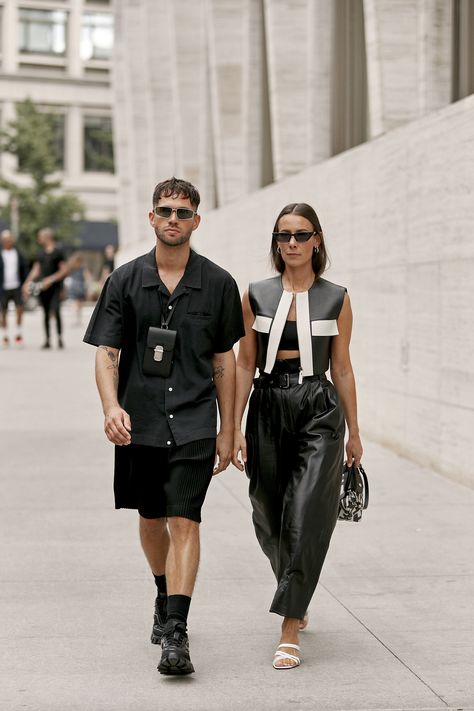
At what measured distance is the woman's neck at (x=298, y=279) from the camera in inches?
213

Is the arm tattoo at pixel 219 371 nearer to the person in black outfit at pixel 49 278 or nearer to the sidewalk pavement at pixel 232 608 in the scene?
the sidewalk pavement at pixel 232 608

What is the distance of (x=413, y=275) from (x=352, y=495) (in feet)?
16.3

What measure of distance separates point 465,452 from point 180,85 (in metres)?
18.7

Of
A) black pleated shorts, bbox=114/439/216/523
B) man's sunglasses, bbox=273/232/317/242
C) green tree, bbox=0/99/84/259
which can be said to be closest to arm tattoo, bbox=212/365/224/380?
black pleated shorts, bbox=114/439/216/523

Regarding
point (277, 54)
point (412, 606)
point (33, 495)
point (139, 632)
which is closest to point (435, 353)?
point (33, 495)

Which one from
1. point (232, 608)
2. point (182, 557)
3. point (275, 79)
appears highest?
point (275, 79)

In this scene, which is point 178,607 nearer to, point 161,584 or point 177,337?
point 161,584

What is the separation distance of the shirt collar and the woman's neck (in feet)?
1.30

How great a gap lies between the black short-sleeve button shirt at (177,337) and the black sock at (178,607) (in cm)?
58

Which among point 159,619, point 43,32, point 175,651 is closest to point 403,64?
point 159,619

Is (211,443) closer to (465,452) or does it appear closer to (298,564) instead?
(298,564)

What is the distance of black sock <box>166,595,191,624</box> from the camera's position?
16.5ft

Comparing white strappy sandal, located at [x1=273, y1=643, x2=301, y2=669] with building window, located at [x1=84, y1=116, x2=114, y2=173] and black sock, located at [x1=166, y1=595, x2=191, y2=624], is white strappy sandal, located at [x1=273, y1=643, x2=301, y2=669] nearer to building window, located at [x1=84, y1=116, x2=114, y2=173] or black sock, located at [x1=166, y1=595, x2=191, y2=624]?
black sock, located at [x1=166, y1=595, x2=191, y2=624]

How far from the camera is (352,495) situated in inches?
217
